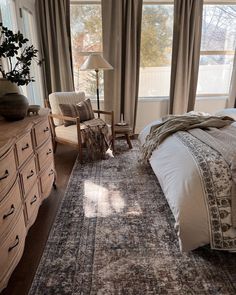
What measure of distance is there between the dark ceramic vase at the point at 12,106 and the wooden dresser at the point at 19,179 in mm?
59

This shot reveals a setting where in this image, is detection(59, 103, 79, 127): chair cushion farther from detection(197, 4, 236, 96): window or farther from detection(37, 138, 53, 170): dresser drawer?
detection(197, 4, 236, 96): window

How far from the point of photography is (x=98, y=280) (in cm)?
142

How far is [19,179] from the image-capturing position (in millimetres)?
1524

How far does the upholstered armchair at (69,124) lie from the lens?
306cm

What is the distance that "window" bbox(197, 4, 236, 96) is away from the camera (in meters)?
4.05

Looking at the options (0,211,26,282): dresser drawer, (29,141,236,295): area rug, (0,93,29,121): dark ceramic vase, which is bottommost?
(29,141,236,295): area rug

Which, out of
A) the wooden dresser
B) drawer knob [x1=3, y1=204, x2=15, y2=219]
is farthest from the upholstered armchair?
drawer knob [x1=3, y1=204, x2=15, y2=219]

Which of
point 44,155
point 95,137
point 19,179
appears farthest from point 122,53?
point 19,179

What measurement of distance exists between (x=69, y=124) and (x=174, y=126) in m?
1.66

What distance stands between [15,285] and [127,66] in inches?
138

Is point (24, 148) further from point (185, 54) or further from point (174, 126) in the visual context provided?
point (185, 54)

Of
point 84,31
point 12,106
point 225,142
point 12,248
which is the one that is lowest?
point 12,248

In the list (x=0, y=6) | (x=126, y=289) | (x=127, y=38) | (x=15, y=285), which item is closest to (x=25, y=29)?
(x=0, y=6)

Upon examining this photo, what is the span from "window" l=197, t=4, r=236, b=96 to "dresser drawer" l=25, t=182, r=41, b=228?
12.4 feet
